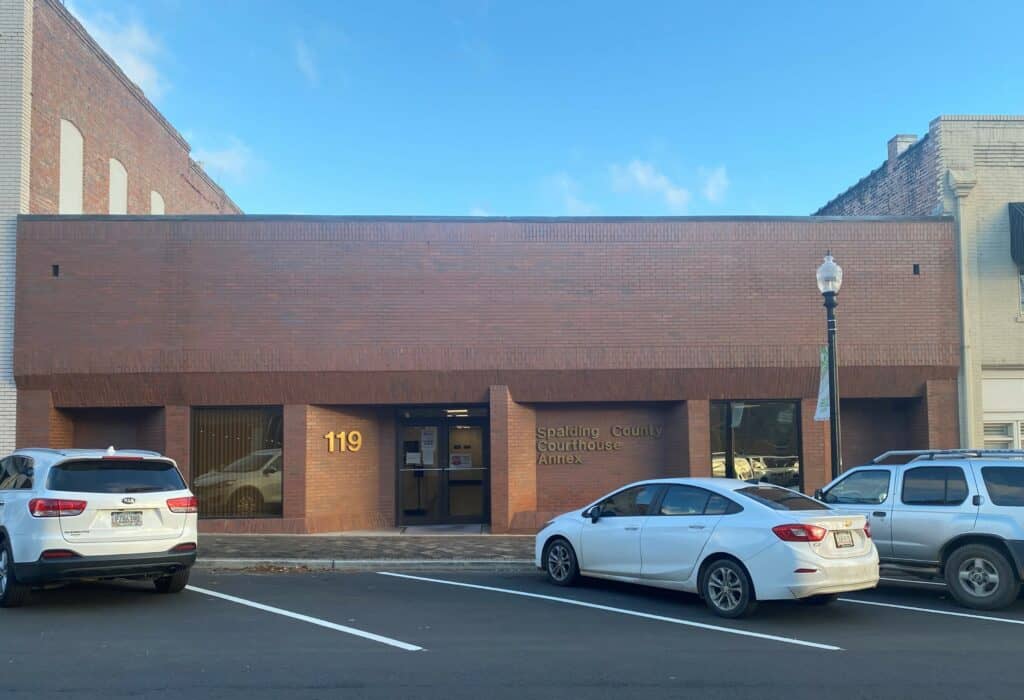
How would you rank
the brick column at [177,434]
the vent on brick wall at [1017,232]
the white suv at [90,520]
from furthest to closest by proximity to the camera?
the vent on brick wall at [1017,232], the brick column at [177,434], the white suv at [90,520]

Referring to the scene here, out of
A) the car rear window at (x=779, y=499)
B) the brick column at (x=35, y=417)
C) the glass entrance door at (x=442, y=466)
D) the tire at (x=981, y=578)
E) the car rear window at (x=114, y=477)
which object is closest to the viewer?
the car rear window at (x=779, y=499)

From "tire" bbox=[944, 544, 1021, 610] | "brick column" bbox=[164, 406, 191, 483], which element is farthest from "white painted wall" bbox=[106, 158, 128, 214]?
→ "tire" bbox=[944, 544, 1021, 610]

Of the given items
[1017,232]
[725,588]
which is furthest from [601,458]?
[1017,232]

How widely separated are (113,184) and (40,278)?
556 cm

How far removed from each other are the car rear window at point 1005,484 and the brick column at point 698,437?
695 centimetres

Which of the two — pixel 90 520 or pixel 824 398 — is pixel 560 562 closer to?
pixel 824 398

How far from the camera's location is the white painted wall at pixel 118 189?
2198 cm

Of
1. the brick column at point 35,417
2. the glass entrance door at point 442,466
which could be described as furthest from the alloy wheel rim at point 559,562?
the brick column at point 35,417

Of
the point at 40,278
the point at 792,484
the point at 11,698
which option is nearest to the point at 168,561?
the point at 11,698

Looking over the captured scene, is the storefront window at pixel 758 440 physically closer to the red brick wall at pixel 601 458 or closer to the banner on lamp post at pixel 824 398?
the red brick wall at pixel 601 458

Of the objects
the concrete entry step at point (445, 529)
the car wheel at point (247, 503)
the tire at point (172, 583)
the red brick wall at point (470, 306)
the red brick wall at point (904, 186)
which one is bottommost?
the concrete entry step at point (445, 529)

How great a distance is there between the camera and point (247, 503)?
17.4 m

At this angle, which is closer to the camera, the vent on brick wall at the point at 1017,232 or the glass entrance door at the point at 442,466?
the vent on brick wall at the point at 1017,232

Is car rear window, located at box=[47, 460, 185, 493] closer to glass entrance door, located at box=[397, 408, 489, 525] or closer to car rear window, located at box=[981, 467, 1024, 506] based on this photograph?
glass entrance door, located at box=[397, 408, 489, 525]
